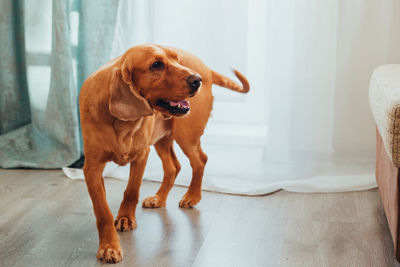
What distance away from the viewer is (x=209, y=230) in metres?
1.77

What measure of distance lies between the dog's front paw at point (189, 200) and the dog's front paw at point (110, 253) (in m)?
0.46

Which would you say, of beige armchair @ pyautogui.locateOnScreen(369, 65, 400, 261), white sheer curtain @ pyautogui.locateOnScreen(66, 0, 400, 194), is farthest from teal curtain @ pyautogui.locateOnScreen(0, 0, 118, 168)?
beige armchair @ pyautogui.locateOnScreen(369, 65, 400, 261)

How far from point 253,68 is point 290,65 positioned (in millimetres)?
386

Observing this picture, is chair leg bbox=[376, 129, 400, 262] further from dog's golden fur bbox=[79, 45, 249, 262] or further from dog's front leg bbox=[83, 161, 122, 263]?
dog's front leg bbox=[83, 161, 122, 263]

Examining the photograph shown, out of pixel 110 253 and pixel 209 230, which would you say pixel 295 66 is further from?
pixel 110 253

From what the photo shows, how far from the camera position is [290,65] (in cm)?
238

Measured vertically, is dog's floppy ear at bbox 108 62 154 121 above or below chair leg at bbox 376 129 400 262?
above

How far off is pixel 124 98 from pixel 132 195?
1.48ft

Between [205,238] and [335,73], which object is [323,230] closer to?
[205,238]

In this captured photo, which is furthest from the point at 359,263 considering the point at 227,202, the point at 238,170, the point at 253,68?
the point at 253,68

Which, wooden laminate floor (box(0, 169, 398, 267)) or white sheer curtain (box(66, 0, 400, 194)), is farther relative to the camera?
white sheer curtain (box(66, 0, 400, 194))

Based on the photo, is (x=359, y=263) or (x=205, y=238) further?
(x=205, y=238)

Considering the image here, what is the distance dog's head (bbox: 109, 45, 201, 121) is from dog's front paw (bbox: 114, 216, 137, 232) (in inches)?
17.2

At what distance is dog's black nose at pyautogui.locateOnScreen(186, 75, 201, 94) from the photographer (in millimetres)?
1458
